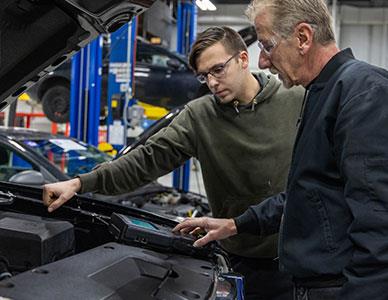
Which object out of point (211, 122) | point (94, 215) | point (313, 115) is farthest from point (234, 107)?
point (313, 115)

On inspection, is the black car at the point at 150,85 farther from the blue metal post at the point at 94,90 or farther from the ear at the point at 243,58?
the ear at the point at 243,58

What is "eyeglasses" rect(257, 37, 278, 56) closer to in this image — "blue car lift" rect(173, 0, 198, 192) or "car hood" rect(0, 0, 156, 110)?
"car hood" rect(0, 0, 156, 110)

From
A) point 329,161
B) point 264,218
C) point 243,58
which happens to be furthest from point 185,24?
point 329,161

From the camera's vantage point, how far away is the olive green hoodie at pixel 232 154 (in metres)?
2.39

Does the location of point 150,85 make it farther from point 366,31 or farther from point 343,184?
point 366,31

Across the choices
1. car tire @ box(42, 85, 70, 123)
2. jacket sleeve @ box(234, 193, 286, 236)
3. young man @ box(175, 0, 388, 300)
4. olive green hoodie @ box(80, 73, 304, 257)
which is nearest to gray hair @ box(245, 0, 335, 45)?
young man @ box(175, 0, 388, 300)

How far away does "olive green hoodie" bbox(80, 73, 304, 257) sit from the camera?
94.0 inches

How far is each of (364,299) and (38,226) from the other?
4.00 feet

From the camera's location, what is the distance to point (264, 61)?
5.39ft

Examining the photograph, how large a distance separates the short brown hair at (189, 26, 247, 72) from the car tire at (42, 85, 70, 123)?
7086 mm

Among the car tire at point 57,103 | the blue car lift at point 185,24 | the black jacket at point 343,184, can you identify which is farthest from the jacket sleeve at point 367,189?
the blue car lift at point 185,24

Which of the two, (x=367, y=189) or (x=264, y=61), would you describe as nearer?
(x=367, y=189)

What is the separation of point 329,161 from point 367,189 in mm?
164

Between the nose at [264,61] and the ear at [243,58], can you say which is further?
the ear at [243,58]
